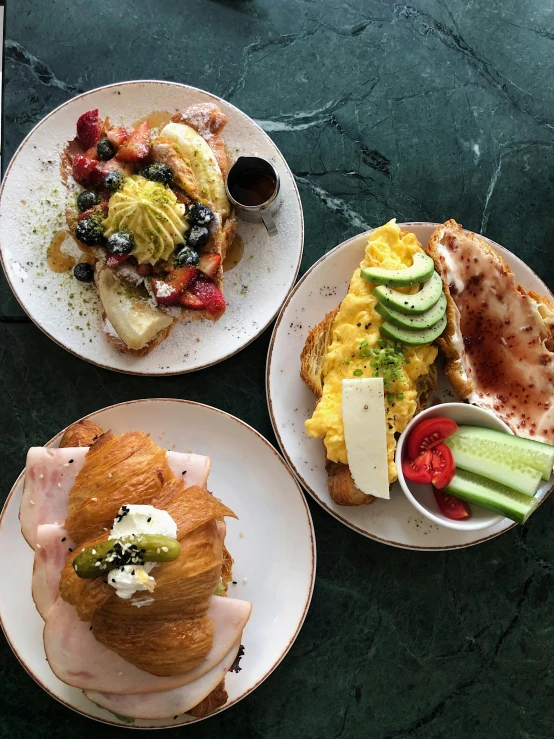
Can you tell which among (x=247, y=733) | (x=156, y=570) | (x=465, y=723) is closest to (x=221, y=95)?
(x=156, y=570)

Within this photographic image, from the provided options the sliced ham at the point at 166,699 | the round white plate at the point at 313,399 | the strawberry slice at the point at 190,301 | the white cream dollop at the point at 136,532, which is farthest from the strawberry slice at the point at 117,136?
the sliced ham at the point at 166,699

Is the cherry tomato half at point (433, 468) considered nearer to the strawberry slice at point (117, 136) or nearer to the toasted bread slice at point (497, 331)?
the toasted bread slice at point (497, 331)

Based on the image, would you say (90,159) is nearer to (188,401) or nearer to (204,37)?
(204,37)

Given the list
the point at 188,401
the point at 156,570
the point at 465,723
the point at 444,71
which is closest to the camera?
the point at 156,570

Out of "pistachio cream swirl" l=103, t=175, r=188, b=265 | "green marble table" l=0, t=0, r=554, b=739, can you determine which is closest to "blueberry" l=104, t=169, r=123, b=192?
"pistachio cream swirl" l=103, t=175, r=188, b=265

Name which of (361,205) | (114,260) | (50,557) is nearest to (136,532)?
(50,557)

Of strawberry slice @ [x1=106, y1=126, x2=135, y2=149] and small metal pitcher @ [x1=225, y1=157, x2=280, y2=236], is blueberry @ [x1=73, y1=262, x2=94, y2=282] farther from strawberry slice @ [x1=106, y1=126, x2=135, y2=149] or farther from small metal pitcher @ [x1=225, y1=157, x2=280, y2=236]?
small metal pitcher @ [x1=225, y1=157, x2=280, y2=236]
